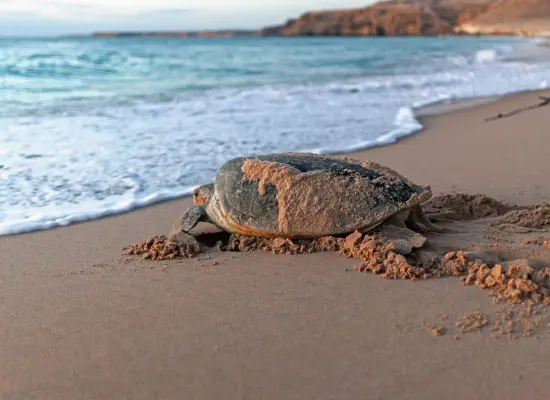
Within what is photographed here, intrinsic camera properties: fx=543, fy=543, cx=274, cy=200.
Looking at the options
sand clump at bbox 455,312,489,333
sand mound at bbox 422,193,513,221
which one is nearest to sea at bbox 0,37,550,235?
sand mound at bbox 422,193,513,221

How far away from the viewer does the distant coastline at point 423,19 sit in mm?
81000

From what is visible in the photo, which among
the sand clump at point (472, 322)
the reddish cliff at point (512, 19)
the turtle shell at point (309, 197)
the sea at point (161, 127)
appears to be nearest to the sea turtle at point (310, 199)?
the turtle shell at point (309, 197)

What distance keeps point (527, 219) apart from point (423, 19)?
97.1 meters

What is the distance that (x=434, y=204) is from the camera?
3.90 meters

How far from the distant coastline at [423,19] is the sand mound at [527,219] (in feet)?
256

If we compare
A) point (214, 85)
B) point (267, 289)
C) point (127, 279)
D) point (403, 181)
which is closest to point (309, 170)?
point (403, 181)

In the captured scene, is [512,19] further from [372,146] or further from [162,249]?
[162,249]

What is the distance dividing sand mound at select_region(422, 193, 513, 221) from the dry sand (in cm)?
15

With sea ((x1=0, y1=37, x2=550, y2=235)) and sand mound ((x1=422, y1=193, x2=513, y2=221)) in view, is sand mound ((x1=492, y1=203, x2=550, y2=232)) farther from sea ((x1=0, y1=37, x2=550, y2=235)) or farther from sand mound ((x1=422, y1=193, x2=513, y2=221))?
sea ((x1=0, y1=37, x2=550, y2=235))

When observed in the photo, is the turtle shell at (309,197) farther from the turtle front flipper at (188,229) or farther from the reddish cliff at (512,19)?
the reddish cliff at (512,19)

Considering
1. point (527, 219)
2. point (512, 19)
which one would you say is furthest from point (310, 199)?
point (512, 19)

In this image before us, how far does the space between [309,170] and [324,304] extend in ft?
3.39

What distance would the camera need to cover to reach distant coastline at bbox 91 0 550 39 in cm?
8100

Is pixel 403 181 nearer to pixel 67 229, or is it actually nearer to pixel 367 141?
pixel 67 229
